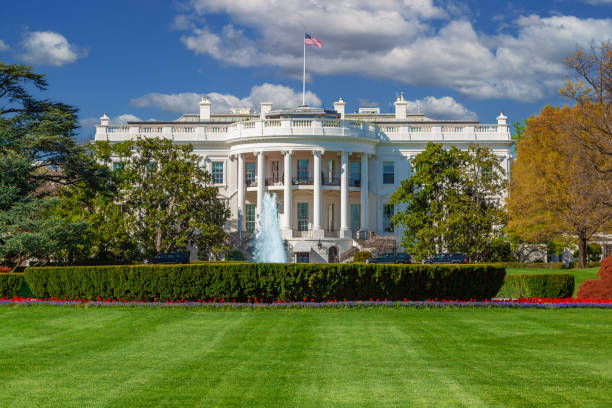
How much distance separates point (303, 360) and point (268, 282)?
33.5ft

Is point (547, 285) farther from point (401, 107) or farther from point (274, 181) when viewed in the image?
point (401, 107)

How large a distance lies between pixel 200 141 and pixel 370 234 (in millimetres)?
16547

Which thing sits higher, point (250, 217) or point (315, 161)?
point (315, 161)

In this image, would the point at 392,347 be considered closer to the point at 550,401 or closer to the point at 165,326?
the point at 550,401

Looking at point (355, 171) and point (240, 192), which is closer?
point (240, 192)

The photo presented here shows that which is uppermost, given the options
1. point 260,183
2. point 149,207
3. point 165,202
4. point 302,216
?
point 260,183

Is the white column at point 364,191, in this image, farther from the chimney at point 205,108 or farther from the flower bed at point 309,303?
the flower bed at point 309,303

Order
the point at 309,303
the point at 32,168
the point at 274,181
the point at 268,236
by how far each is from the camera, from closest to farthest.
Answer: the point at 309,303 < the point at 32,168 < the point at 268,236 < the point at 274,181

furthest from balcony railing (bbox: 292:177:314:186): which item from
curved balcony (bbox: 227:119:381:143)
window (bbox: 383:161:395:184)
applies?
window (bbox: 383:161:395:184)

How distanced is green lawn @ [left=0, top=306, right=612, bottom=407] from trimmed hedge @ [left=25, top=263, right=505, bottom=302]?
3.08 meters

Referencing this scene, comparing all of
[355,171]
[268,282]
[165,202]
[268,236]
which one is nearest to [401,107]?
[355,171]

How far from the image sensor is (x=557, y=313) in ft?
68.9

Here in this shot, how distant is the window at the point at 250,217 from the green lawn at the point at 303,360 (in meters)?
40.5

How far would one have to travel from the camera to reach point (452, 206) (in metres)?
49.1
